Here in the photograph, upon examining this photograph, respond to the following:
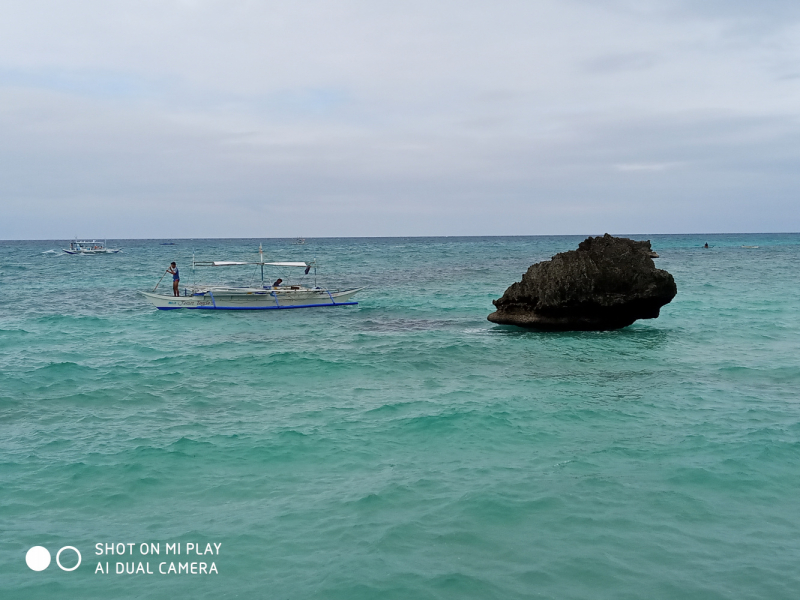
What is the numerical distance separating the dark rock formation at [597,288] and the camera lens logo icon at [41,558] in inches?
715

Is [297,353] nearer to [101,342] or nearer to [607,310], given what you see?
[101,342]

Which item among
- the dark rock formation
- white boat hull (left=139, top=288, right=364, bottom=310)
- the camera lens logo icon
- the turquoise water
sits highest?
the dark rock formation

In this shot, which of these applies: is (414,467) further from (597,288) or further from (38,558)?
(597,288)

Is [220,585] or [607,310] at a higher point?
[607,310]

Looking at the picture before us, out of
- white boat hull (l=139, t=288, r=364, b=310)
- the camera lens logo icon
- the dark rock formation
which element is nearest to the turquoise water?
the camera lens logo icon

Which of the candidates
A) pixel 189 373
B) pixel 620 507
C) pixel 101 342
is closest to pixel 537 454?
pixel 620 507

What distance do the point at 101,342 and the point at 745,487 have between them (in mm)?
21841

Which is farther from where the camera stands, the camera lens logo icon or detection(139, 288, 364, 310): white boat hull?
detection(139, 288, 364, 310): white boat hull

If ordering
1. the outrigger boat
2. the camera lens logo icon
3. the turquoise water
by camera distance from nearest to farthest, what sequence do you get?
the turquoise water → the camera lens logo icon → the outrigger boat

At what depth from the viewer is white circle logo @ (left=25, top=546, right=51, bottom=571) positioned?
25.6ft

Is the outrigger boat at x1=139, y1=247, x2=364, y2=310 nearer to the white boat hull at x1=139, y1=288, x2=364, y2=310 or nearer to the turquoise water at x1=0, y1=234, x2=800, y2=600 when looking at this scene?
the white boat hull at x1=139, y1=288, x2=364, y2=310

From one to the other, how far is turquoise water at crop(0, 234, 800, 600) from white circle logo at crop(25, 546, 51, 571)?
4.7 inches

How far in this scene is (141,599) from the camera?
7.14 metres

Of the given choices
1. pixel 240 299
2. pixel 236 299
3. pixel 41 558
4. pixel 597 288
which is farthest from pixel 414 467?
pixel 236 299
